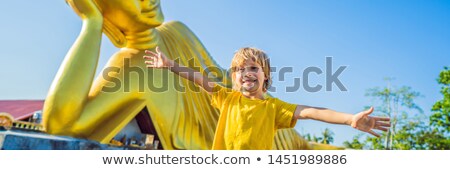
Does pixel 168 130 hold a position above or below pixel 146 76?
below

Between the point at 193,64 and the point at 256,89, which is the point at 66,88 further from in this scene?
the point at 256,89

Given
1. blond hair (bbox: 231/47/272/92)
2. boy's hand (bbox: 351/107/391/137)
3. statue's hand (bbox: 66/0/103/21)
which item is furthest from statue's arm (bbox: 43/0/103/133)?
boy's hand (bbox: 351/107/391/137)

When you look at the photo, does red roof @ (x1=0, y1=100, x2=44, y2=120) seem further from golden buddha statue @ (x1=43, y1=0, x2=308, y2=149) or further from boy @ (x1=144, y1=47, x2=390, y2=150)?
boy @ (x1=144, y1=47, x2=390, y2=150)

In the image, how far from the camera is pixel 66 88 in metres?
3.06

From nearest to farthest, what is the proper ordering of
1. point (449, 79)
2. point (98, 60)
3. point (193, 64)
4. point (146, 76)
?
point (98, 60) < point (146, 76) < point (193, 64) < point (449, 79)

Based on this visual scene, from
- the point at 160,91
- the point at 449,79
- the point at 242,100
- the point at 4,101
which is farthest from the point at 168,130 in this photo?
the point at 449,79

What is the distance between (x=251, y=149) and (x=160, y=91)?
247 centimetres

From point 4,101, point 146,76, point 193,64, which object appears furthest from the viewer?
point 4,101

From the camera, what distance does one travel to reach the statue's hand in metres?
3.24

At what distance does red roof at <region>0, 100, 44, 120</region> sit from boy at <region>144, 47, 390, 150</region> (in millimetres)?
6982

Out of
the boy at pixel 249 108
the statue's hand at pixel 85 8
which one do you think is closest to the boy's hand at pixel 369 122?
the boy at pixel 249 108

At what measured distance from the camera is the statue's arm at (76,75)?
3037mm

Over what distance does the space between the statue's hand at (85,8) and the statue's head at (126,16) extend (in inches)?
3.9

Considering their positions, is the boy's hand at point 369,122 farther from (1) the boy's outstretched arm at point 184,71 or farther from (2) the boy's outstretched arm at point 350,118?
(1) the boy's outstretched arm at point 184,71
